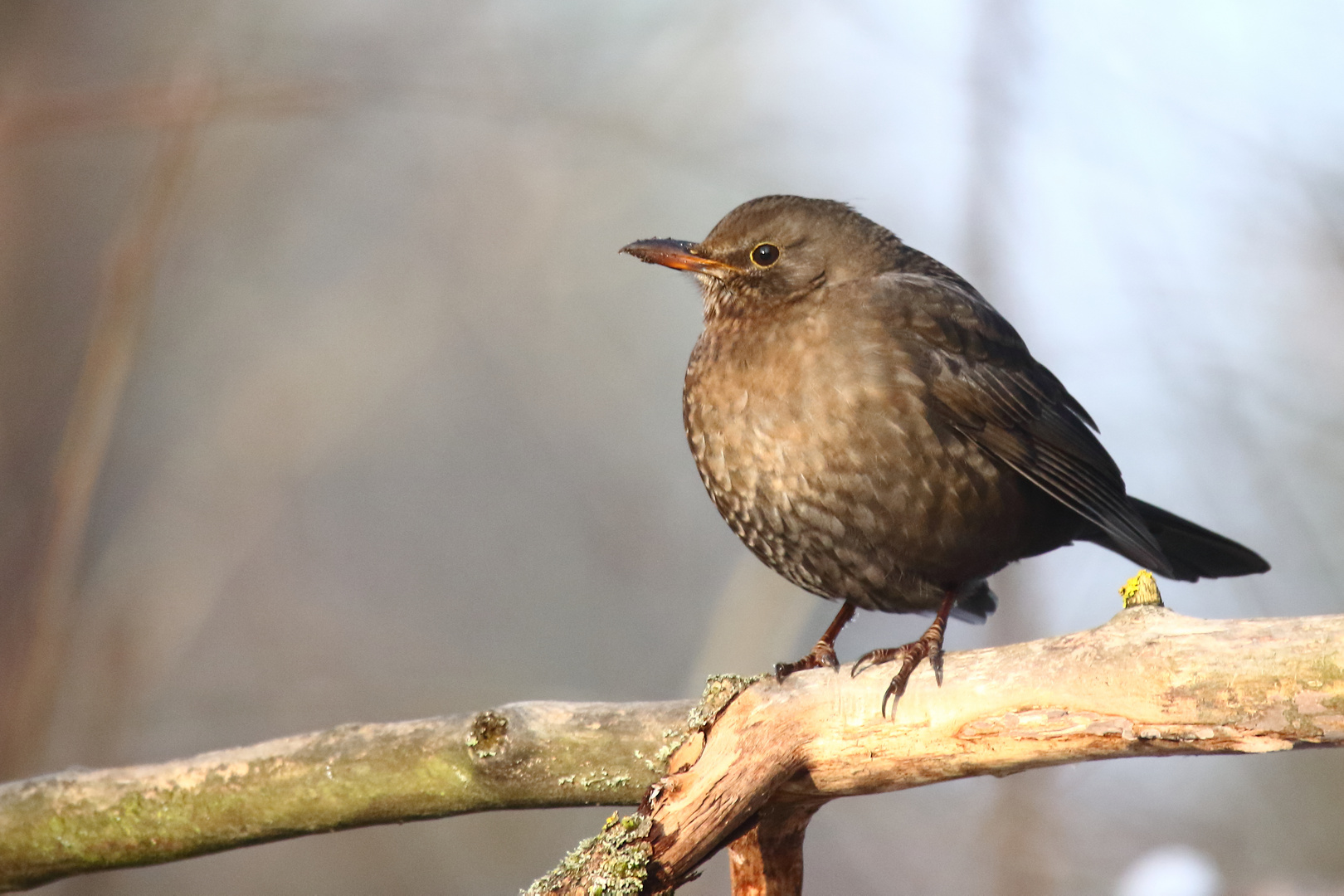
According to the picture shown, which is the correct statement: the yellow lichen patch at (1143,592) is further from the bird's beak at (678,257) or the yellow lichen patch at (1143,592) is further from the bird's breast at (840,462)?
the bird's beak at (678,257)

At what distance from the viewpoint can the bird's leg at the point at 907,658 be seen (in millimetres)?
3068

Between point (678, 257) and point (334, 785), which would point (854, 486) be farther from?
point (334, 785)

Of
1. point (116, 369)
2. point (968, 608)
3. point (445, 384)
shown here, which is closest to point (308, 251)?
point (445, 384)

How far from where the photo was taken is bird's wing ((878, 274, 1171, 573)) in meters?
3.88

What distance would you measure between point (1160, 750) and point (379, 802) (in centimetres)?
217

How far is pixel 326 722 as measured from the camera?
7.05 meters

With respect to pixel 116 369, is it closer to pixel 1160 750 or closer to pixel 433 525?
pixel 1160 750

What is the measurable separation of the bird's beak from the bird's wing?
23.2 inches

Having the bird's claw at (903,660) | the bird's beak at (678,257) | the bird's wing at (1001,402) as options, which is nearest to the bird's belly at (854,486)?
the bird's wing at (1001,402)

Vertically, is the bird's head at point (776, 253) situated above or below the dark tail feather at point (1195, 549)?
above

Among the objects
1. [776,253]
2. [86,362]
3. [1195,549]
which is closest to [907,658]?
[776,253]

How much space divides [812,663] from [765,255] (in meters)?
1.45

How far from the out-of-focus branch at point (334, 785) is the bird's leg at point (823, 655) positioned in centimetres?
30

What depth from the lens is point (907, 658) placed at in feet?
10.4
